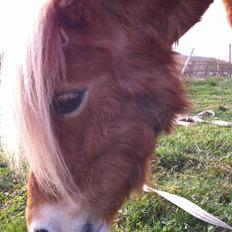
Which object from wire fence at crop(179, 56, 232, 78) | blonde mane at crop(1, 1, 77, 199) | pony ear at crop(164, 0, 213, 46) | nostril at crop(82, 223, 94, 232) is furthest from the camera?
wire fence at crop(179, 56, 232, 78)

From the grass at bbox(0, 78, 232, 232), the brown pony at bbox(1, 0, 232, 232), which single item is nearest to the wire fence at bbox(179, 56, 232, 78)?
the grass at bbox(0, 78, 232, 232)

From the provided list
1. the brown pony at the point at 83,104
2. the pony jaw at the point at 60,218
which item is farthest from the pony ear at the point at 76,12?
the pony jaw at the point at 60,218

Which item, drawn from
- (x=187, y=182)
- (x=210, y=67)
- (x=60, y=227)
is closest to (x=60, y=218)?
(x=60, y=227)

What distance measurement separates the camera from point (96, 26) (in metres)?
2.02

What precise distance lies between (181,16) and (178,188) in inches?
58.0

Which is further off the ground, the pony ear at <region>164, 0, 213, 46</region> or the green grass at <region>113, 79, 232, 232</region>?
the pony ear at <region>164, 0, 213, 46</region>

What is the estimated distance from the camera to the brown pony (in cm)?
194

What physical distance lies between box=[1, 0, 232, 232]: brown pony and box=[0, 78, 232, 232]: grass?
59 centimetres

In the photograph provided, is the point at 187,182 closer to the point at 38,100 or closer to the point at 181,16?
the point at 181,16

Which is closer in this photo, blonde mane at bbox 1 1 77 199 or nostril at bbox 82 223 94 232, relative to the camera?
blonde mane at bbox 1 1 77 199

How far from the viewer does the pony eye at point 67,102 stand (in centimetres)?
196

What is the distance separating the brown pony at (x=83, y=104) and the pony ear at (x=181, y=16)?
18 millimetres

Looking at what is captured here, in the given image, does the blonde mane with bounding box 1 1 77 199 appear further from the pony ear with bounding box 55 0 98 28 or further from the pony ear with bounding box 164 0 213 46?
the pony ear with bounding box 164 0 213 46

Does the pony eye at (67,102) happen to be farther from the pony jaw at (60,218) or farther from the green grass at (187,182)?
the green grass at (187,182)
